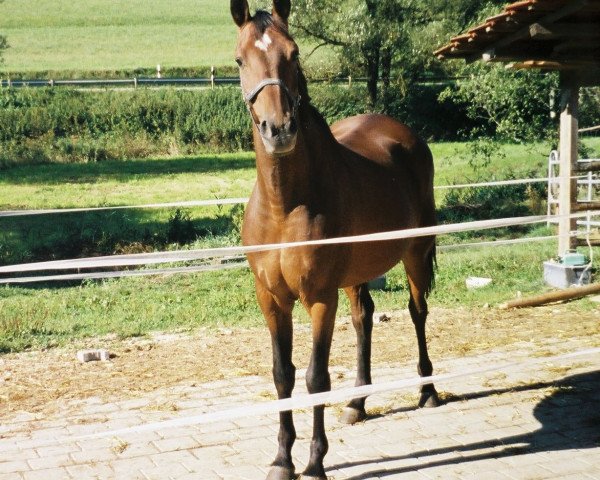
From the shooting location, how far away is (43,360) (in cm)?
753

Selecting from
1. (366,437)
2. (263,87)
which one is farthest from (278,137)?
(366,437)

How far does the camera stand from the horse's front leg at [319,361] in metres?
4.85

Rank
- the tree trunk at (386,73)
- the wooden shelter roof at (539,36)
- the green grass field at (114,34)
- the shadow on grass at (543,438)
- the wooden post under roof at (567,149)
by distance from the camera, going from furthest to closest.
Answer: the green grass field at (114,34), the tree trunk at (386,73), the wooden post under roof at (567,149), the wooden shelter roof at (539,36), the shadow on grass at (543,438)

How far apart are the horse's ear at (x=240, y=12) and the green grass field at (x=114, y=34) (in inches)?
1495

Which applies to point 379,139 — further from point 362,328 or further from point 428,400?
point 428,400

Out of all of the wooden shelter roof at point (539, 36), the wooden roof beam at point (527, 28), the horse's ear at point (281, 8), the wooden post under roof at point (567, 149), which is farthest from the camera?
the wooden post under roof at point (567, 149)

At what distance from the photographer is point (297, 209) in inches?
187

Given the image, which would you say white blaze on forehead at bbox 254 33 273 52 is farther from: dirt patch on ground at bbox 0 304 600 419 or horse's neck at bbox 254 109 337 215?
dirt patch on ground at bbox 0 304 600 419

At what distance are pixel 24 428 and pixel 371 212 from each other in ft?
9.27

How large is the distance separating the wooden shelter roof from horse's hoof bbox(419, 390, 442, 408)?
3.10 meters

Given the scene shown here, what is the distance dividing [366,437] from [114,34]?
154 ft

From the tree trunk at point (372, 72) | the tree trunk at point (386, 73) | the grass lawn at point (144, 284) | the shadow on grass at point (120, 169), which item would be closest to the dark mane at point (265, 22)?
the grass lawn at point (144, 284)

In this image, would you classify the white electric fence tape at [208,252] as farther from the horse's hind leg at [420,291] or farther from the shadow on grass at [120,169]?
the shadow on grass at [120,169]

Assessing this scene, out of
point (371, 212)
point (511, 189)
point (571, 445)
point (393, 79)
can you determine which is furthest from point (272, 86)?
point (393, 79)
